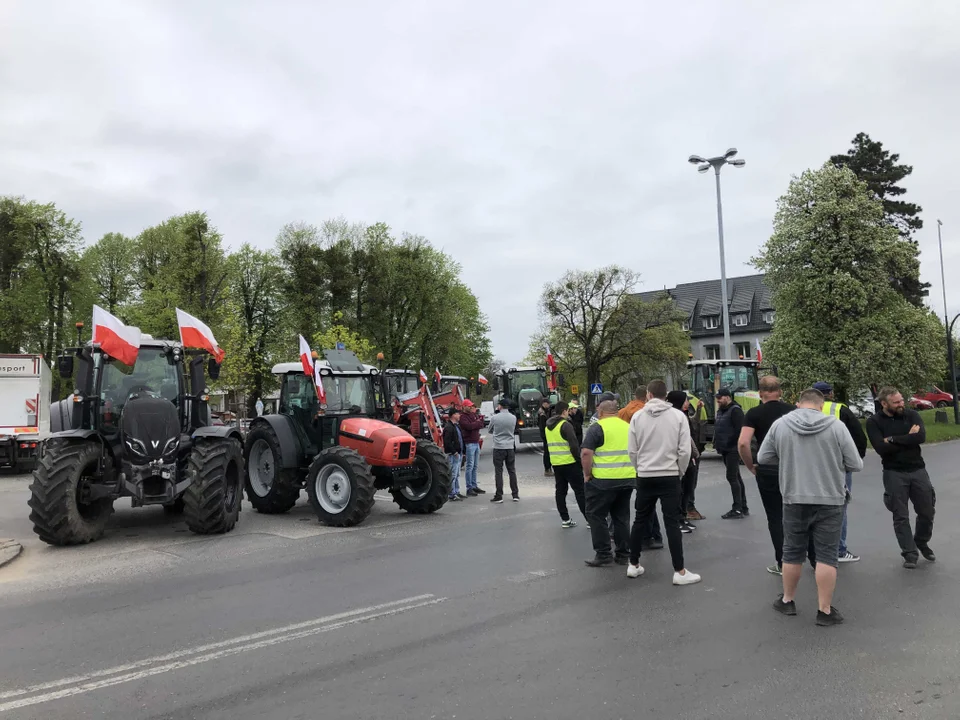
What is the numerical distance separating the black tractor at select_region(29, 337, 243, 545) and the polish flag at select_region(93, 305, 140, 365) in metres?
0.57

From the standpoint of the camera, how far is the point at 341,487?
10641 mm

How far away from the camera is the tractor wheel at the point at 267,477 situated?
11.9 m

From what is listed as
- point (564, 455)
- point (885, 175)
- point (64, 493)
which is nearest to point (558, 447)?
point (564, 455)

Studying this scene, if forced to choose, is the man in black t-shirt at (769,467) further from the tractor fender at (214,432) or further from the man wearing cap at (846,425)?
the tractor fender at (214,432)

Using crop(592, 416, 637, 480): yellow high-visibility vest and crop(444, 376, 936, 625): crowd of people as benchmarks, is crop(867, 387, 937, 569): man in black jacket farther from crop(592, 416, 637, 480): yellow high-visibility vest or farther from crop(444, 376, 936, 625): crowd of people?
crop(592, 416, 637, 480): yellow high-visibility vest

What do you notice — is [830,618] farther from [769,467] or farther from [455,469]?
[455,469]

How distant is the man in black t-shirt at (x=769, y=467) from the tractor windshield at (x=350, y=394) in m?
6.45

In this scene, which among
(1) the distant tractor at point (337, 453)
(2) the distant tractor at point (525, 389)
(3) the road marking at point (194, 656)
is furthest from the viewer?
(2) the distant tractor at point (525, 389)

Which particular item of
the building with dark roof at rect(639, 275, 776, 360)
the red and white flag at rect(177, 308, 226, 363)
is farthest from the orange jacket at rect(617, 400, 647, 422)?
the building with dark roof at rect(639, 275, 776, 360)

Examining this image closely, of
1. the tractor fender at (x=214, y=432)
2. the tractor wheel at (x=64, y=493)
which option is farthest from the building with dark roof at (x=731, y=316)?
the tractor wheel at (x=64, y=493)

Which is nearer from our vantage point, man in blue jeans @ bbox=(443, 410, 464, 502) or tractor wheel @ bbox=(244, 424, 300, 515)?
tractor wheel @ bbox=(244, 424, 300, 515)

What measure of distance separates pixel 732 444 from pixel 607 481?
3838 millimetres

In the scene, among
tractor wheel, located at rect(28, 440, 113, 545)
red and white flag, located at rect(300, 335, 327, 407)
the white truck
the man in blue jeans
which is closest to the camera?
tractor wheel, located at rect(28, 440, 113, 545)

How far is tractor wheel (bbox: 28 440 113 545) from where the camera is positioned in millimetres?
8969
